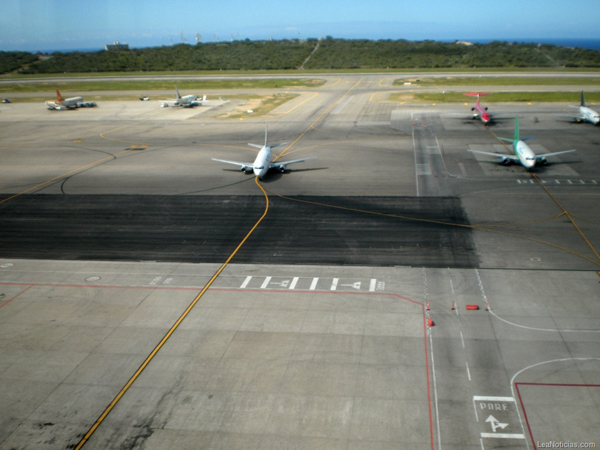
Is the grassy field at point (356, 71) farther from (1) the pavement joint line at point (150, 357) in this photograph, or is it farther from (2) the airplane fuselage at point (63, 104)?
(1) the pavement joint line at point (150, 357)

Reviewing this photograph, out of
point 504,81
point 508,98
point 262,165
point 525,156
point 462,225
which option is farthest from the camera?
point 504,81

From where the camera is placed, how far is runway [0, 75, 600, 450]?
75.2 feet

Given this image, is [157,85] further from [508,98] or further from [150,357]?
[150,357]

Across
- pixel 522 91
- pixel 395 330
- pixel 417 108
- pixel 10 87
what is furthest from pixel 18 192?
pixel 10 87

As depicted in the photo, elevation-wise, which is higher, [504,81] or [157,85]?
[157,85]

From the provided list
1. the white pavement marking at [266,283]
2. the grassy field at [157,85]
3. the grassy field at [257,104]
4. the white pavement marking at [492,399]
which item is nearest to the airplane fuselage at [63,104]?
the grassy field at [157,85]

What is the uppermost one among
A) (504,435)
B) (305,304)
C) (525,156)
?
(525,156)

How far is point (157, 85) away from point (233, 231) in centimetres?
13253

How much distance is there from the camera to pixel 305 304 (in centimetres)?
3278

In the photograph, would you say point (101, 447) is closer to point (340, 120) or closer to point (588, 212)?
point (588, 212)

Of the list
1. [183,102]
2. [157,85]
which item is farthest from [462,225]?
[157,85]

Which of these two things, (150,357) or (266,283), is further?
(266,283)

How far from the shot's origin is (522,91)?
122 meters

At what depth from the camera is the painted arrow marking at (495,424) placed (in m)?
21.8
